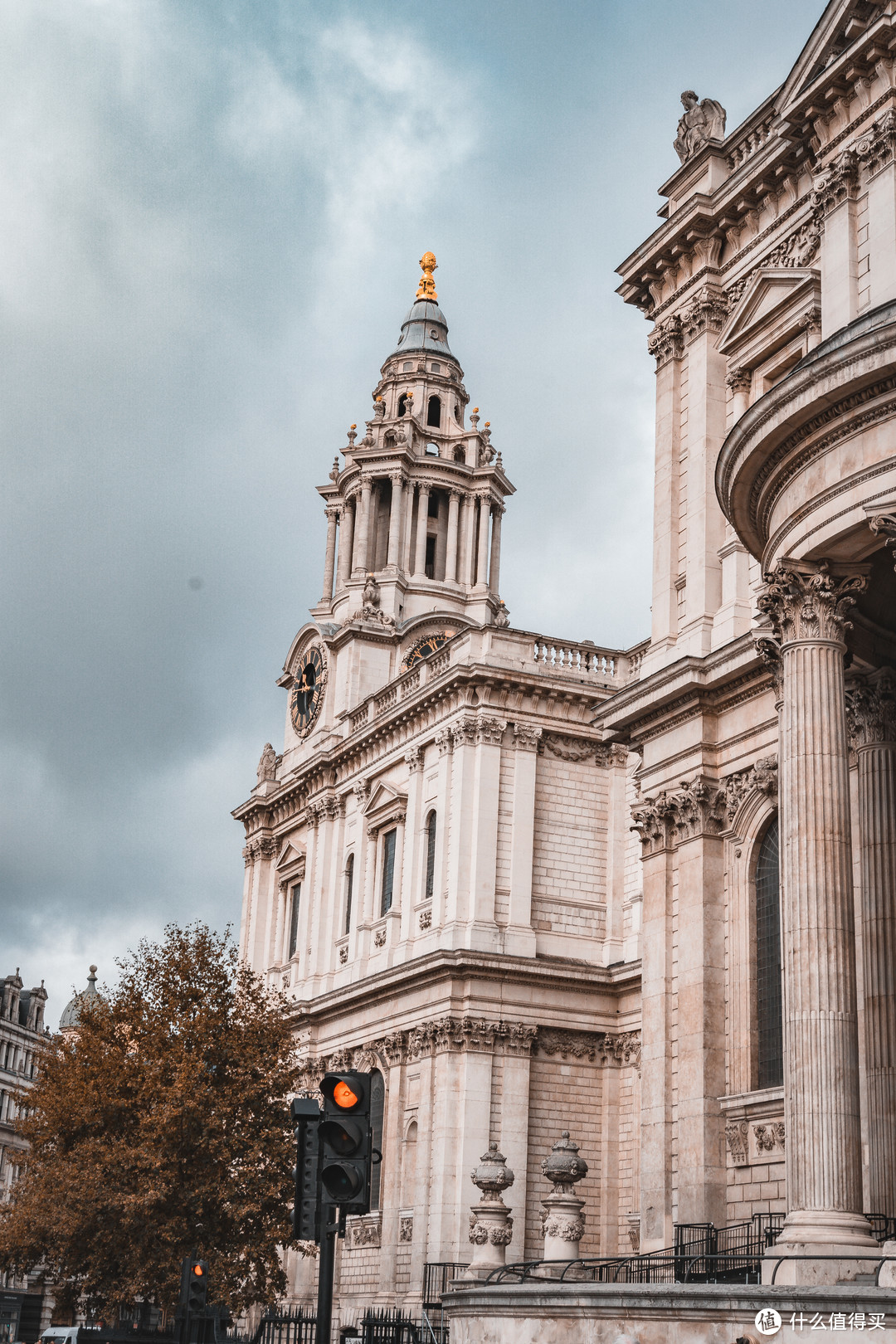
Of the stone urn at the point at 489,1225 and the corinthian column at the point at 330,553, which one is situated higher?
the corinthian column at the point at 330,553

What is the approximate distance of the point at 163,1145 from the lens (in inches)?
1393

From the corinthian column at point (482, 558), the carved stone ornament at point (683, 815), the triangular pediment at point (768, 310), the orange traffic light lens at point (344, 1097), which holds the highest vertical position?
the corinthian column at point (482, 558)

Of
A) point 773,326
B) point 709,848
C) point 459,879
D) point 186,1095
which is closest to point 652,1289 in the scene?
point 709,848

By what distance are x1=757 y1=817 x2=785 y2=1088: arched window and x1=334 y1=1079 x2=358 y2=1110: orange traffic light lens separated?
16259mm

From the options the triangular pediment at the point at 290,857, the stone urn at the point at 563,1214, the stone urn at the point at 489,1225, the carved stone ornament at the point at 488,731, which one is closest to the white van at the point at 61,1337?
the stone urn at the point at 489,1225

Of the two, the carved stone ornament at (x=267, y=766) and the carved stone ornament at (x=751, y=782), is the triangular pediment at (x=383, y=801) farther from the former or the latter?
the carved stone ornament at (x=751, y=782)

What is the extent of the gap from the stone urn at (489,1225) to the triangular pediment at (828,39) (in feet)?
61.2

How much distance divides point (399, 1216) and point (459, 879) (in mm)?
9059

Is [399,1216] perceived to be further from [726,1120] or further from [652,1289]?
[652,1289]

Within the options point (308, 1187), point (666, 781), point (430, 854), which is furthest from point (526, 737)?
point (308, 1187)

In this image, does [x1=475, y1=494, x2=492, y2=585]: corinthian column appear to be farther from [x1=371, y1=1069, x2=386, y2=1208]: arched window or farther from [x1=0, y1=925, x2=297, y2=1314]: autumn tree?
[x1=0, y1=925, x2=297, y2=1314]: autumn tree

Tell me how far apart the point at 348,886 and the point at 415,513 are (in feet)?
48.4

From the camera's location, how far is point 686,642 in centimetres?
2941

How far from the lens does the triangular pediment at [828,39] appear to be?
25.4 m
